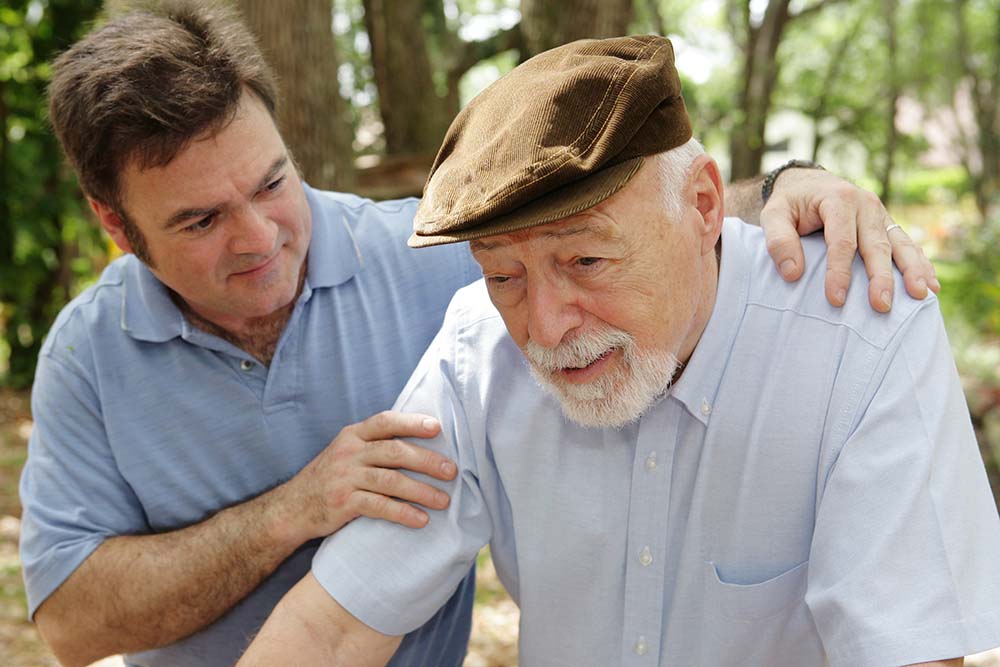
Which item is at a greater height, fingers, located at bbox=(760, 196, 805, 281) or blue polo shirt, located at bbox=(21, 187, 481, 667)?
fingers, located at bbox=(760, 196, 805, 281)

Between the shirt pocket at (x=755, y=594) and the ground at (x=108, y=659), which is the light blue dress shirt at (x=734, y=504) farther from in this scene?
the ground at (x=108, y=659)

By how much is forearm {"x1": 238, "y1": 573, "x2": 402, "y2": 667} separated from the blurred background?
4.74 ft

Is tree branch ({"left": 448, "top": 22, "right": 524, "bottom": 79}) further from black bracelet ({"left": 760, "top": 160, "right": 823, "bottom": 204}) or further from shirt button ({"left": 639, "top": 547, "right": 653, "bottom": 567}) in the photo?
shirt button ({"left": 639, "top": 547, "right": 653, "bottom": 567})

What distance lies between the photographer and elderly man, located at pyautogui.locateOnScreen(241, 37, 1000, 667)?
1.57m

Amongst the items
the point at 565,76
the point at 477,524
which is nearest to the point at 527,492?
the point at 477,524

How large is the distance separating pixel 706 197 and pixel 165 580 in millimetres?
1453

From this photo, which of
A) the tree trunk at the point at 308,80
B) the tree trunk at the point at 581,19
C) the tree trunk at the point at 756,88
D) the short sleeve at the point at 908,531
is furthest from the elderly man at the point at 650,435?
the tree trunk at the point at 756,88

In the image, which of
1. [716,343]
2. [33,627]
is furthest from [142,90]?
[33,627]

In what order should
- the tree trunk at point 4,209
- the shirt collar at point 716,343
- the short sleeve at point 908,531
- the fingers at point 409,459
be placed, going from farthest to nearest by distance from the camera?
the tree trunk at point 4,209
the fingers at point 409,459
the shirt collar at point 716,343
the short sleeve at point 908,531

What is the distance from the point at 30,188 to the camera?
25.8 ft

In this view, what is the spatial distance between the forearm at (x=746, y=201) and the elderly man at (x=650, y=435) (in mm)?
324

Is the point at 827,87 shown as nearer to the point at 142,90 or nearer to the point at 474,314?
the point at 474,314

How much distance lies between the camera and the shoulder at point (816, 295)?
1.71 meters

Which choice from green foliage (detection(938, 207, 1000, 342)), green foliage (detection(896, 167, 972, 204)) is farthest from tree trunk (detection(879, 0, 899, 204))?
green foliage (detection(896, 167, 972, 204))
